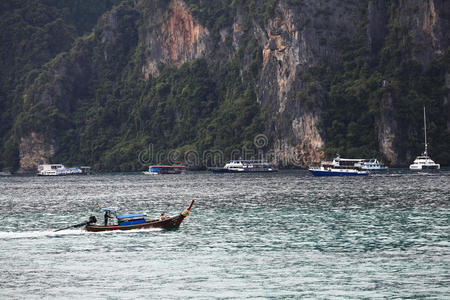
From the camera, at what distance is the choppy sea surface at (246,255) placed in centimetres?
3247

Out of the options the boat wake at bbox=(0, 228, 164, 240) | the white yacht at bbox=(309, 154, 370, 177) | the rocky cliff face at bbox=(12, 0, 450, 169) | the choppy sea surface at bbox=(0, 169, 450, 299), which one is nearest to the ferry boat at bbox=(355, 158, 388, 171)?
the white yacht at bbox=(309, 154, 370, 177)

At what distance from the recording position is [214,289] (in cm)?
3269

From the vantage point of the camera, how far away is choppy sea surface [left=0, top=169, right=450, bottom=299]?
32469 millimetres

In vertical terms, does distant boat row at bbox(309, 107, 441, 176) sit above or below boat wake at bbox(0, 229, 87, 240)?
above

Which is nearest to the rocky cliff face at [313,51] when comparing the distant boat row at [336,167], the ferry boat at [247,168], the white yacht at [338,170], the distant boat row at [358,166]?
the distant boat row at [336,167]

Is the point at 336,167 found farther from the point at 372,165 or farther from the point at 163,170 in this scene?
the point at 163,170

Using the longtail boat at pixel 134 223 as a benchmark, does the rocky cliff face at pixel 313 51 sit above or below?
above

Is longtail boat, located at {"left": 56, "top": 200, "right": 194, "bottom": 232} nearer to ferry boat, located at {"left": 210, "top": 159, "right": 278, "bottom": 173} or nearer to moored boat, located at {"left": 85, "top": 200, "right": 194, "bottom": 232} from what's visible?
moored boat, located at {"left": 85, "top": 200, "right": 194, "bottom": 232}

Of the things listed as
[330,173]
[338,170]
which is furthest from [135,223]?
[338,170]

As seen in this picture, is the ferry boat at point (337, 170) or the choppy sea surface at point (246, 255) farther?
the ferry boat at point (337, 170)

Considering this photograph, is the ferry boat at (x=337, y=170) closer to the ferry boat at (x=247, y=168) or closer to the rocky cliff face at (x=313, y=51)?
the rocky cliff face at (x=313, y=51)

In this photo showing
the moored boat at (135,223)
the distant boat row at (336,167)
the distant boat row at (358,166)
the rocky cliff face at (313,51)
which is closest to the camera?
the moored boat at (135,223)

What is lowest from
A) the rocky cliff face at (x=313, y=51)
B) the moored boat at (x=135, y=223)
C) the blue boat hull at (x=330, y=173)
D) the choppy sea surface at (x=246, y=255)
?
the choppy sea surface at (x=246, y=255)

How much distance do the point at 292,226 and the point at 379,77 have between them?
135017mm
